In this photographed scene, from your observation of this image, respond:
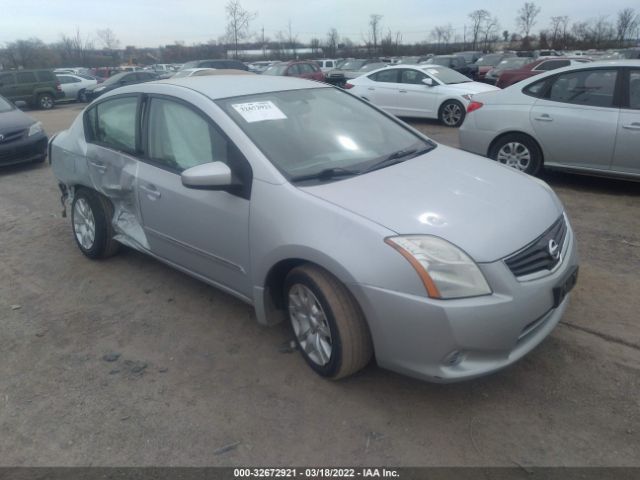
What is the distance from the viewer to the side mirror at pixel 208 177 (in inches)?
114

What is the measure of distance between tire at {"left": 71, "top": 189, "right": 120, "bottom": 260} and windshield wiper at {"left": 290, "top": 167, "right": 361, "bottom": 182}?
2209mm

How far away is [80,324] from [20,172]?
20.6ft

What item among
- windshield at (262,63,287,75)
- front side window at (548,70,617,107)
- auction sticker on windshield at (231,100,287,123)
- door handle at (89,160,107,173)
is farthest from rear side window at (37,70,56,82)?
auction sticker on windshield at (231,100,287,123)

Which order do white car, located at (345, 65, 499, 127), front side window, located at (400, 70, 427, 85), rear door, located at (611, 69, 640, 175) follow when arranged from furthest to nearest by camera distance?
front side window, located at (400, 70, 427, 85)
white car, located at (345, 65, 499, 127)
rear door, located at (611, 69, 640, 175)

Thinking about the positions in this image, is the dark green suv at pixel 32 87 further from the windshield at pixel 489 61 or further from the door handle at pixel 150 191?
the door handle at pixel 150 191

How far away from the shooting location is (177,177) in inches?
136

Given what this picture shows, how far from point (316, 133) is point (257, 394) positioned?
1649 millimetres

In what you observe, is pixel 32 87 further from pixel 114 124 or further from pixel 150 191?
pixel 150 191

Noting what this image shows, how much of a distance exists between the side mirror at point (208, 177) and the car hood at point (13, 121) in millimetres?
7073

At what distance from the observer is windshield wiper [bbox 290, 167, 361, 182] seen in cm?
292

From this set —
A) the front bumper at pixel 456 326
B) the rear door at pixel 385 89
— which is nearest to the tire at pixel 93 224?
the front bumper at pixel 456 326

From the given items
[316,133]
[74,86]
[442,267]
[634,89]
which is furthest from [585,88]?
[74,86]

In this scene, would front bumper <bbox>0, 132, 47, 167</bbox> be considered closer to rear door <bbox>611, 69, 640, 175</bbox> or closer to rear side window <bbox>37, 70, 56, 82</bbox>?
rear door <bbox>611, 69, 640, 175</bbox>

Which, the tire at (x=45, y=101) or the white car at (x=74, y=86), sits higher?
the white car at (x=74, y=86)
